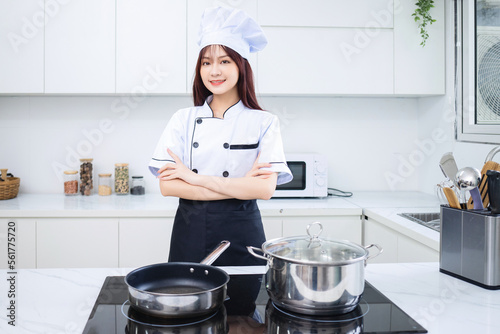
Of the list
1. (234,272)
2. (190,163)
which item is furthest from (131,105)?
(234,272)

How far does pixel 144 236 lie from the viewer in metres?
2.58

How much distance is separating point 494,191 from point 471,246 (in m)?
0.14

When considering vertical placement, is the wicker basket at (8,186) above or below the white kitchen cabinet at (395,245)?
above

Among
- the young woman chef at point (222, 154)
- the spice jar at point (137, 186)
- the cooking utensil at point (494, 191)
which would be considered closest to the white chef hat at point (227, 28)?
the young woman chef at point (222, 154)

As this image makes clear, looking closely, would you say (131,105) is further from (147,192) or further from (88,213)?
(88,213)

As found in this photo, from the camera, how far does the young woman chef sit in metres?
1.69

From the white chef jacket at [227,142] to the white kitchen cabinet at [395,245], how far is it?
0.71 metres

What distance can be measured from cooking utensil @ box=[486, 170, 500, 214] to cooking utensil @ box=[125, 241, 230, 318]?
62 cm

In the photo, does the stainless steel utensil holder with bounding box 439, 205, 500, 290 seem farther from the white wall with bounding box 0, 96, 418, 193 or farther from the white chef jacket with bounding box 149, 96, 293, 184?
the white wall with bounding box 0, 96, 418, 193

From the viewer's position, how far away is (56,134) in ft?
10.2

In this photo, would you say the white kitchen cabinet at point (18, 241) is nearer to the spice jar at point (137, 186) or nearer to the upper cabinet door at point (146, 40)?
the spice jar at point (137, 186)

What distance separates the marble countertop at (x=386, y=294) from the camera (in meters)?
0.93
